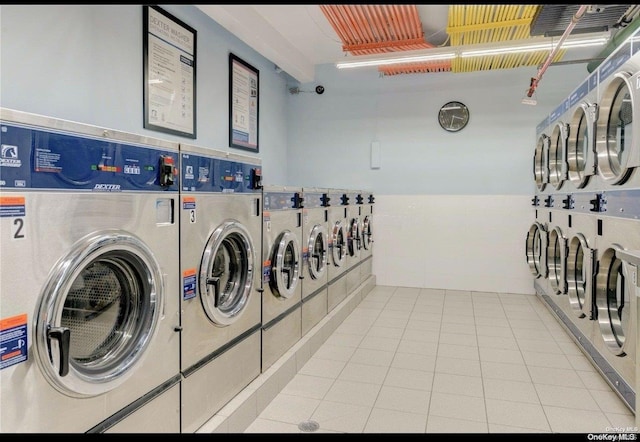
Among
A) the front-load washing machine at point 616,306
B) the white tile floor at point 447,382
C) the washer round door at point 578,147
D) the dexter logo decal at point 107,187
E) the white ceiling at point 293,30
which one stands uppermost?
the white ceiling at point 293,30

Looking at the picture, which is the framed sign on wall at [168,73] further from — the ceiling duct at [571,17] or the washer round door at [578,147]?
the washer round door at [578,147]

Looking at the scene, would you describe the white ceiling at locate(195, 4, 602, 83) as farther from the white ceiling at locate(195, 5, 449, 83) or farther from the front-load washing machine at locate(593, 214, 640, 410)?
the front-load washing machine at locate(593, 214, 640, 410)

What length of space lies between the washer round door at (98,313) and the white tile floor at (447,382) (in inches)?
45.6

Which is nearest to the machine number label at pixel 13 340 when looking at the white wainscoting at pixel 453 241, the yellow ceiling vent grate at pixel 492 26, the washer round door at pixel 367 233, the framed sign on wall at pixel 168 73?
the framed sign on wall at pixel 168 73

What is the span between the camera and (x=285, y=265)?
345cm

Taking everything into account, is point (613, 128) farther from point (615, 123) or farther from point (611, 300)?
point (611, 300)

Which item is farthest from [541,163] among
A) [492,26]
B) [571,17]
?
[571,17]

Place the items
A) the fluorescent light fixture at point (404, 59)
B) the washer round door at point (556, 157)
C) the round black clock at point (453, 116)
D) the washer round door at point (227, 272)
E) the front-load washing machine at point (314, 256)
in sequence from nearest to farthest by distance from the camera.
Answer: the washer round door at point (227, 272) → the front-load washing machine at point (314, 256) → the washer round door at point (556, 157) → the fluorescent light fixture at point (404, 59) → the round black clock at point (453, 116)

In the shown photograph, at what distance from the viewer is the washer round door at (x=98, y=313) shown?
1393 mm

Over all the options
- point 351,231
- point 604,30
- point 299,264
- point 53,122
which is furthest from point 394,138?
point 53,122

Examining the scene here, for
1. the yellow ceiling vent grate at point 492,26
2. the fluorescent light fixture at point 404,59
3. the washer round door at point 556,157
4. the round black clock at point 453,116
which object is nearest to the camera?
the yellow ceiling vent grate at point 492,26

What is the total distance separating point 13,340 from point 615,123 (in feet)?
12.9

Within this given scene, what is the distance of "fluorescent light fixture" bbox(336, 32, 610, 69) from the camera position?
4105mm

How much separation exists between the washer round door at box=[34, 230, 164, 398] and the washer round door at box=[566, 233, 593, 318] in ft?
10.8
